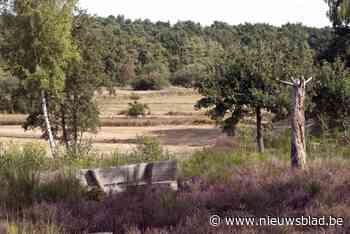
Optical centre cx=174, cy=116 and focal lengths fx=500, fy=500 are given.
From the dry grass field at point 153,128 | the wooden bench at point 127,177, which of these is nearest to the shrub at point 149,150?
the wooden bench at point 127,177

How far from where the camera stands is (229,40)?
6314 inches

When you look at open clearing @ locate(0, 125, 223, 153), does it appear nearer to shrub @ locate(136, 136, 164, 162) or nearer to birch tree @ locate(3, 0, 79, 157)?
birch tree @ locate(3, 0, 79, 157)

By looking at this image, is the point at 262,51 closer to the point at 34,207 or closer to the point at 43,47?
the point at 43,47

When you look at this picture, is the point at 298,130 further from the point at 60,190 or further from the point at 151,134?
the point at 151,134

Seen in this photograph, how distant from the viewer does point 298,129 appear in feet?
26.9

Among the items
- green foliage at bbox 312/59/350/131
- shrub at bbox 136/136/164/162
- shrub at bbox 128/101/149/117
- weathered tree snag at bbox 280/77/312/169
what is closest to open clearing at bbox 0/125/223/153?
shrub at bbox 128/101/149/117

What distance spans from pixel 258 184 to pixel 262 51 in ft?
64.2

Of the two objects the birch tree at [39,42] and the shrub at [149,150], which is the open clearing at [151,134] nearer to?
the birch tree at [39,42]

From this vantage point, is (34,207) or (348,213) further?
(34,207)

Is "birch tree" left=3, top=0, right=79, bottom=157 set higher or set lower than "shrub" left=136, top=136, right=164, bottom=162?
higher

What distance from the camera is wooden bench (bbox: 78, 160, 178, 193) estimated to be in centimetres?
648

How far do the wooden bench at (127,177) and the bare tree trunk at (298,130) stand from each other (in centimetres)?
189

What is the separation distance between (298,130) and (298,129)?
43 millimetres

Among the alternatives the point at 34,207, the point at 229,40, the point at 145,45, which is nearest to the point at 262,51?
the point at 34,207
